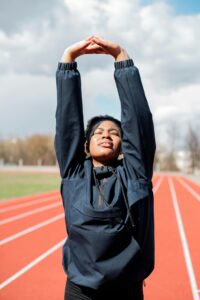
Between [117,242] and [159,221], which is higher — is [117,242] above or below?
above

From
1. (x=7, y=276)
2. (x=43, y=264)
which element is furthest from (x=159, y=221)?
(x=7, y=276)

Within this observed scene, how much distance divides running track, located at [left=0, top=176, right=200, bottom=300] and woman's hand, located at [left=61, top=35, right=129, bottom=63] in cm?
319

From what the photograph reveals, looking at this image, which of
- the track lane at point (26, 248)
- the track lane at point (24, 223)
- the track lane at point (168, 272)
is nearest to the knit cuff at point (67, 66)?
the track lane at point (168, 272)

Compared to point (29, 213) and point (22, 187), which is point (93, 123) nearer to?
point (29, 213)

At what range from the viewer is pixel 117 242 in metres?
1.42

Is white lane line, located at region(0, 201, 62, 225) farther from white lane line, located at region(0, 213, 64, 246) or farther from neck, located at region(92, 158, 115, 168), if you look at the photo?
neck, located at region(92, 158, 115, 168)

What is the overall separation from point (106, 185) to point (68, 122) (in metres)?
0.33

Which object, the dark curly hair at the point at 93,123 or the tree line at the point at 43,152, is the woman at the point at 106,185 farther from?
the tree line at the point at 43,152

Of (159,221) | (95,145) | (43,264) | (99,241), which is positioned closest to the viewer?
(99,241)

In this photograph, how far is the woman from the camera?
142cm

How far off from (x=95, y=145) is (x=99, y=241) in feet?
1.41

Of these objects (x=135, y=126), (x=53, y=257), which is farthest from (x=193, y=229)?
(x=135, y=126)

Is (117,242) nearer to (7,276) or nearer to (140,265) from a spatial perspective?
(140,265)

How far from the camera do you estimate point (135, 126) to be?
1553 millimetres
